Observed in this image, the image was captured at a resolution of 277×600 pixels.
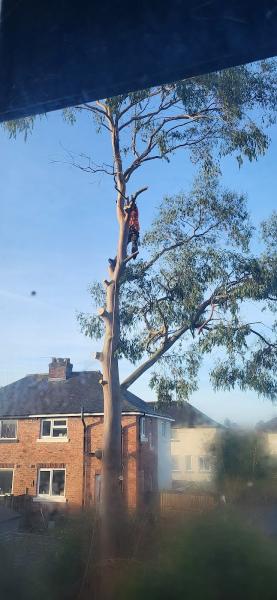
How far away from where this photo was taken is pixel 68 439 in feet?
17.3

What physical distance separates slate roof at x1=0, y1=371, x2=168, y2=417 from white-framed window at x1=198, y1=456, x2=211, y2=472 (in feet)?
4.50

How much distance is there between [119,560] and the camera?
3.39m

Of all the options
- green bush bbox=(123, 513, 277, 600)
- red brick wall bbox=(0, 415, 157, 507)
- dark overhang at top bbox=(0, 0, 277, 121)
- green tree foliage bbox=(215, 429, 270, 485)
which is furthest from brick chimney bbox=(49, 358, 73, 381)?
dark overhang at top bbox=(0, 0, 277, 121)

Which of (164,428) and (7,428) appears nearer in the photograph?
(7,428)

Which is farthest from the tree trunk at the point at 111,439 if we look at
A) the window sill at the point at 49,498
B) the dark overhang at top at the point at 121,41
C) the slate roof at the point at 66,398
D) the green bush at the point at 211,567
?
the dark overhang at top at the point at 121,41

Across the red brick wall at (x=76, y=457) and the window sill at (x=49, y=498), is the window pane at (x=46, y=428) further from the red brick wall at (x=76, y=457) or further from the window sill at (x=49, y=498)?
the window sill at (x=49, y=498)

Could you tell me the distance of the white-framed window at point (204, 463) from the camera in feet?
12.8

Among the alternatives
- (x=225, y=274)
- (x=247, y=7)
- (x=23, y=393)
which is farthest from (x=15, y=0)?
(x=225, y=274)

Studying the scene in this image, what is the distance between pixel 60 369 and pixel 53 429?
75cm

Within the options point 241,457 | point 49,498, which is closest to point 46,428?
point 49,498

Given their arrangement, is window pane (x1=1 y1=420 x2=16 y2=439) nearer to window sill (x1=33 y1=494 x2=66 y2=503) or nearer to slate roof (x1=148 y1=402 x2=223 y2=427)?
window sill (x1=33 y1=494 x2=66 y2=503)

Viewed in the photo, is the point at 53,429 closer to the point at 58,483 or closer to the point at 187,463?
the point at 58,483

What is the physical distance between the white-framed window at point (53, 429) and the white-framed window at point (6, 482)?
64 centimetres

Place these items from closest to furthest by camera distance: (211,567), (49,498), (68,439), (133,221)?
1. (211,567)
2. (49,498)
3. (68,439)
4. (133,221)
